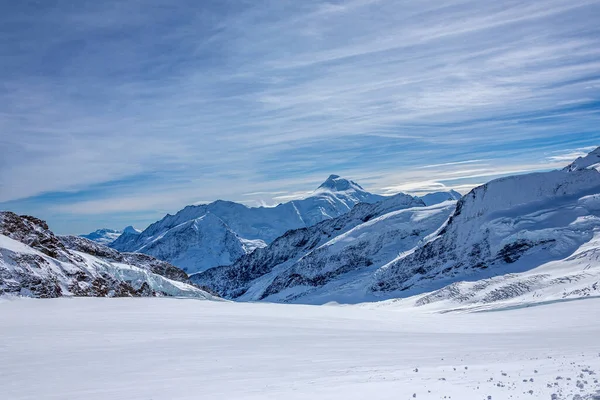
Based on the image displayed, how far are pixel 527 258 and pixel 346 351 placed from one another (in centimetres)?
8338

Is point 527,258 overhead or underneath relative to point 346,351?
underneath

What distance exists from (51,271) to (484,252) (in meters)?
89.8

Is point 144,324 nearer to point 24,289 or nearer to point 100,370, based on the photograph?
point 100,370

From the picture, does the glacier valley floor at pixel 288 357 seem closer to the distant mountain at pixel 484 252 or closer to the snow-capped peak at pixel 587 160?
the distant mountain at pixel 484 252

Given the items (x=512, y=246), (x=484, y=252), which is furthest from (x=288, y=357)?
(x=484, y=252)

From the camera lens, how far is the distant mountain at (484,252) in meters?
72.4

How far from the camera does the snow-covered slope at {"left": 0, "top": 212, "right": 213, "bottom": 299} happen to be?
46.4 meters

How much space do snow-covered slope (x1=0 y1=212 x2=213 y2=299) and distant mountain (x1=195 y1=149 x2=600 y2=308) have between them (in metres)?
53.7

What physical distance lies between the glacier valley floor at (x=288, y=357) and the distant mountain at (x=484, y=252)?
34.5 metres

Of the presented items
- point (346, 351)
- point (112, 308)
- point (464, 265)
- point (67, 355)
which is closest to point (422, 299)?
point (464, 265)

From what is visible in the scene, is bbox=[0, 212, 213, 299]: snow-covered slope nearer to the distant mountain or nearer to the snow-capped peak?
the distant mountain

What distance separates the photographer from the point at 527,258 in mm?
89000

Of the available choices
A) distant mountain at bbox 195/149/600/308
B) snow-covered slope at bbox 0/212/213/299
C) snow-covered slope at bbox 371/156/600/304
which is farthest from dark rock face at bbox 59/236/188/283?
snow-covered slope at bbox 371/156/600/304

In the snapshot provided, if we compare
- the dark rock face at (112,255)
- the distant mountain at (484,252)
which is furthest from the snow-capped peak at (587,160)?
the dark rock face at (112,255)
